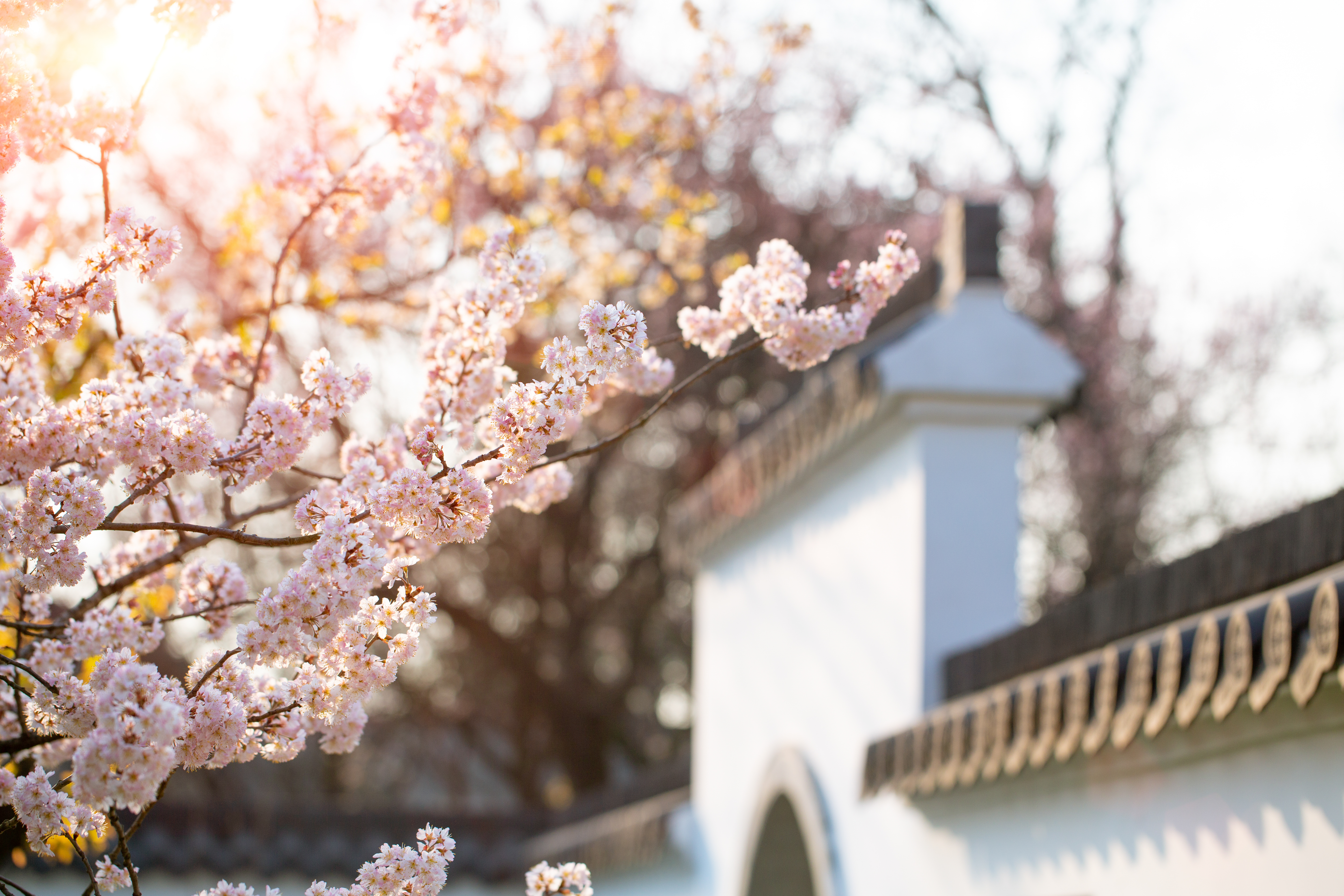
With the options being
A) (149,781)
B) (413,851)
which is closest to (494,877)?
(413,851)

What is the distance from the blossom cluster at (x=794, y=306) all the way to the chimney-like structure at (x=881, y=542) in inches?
69.1

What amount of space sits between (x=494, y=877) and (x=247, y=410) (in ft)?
26.5

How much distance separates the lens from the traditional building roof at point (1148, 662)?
8.60ft

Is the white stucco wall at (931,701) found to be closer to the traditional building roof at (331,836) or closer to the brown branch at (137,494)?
the brown branch at (137,494)

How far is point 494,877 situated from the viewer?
982 cm

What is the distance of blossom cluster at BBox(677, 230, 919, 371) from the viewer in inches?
104

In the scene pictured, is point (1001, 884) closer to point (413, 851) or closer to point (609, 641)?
point (413, 851)

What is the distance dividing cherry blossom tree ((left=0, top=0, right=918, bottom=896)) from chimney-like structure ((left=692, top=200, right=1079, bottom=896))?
170cm

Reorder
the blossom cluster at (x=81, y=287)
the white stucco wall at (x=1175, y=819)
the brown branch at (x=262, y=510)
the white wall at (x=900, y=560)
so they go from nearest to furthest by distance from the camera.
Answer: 1. the blossom cluster at (x=81, y=287)
2. the brown branch at (x=262, y=510)
3. the white stucco wall at (x=1175, y=819)
4. the white wall at (x=900, y=560)

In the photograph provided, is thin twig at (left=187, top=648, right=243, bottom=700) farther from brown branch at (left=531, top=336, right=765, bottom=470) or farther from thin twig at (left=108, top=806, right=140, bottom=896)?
brown branch at (left=531, top=336, right=765, bottom=470)

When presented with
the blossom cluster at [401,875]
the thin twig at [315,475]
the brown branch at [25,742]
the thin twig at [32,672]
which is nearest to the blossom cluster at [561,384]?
the thin twig at [315,475]

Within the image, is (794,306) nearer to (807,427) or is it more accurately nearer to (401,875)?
(401,875)

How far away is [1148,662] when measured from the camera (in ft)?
10.0

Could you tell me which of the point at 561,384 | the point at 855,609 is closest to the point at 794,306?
the point at 561,384
